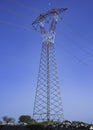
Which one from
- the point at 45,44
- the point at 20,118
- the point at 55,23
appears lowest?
the point at 20,118

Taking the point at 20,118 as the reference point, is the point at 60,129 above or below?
below

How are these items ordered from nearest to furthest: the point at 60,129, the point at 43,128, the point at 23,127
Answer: the point at 60,129, the point at 43,128, the point at 23,127

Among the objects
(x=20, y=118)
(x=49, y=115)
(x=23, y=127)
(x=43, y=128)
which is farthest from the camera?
(x=20, y=118)

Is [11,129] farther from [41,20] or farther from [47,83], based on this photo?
[41,20]

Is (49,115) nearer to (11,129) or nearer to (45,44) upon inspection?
(11,129)

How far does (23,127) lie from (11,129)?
115 inches

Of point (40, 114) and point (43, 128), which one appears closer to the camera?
point (43, 128)

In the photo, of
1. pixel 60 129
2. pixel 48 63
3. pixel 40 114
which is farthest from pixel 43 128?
pixel 48 63

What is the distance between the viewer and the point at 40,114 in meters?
62.1

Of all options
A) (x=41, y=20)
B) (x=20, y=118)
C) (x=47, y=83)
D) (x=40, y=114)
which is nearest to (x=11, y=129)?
(x=40, y=114)

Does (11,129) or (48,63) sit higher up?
(48,63)

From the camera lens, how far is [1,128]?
6212 cm

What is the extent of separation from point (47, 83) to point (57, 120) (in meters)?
7.83

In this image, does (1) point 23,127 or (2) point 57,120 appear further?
(2) point 57,120
